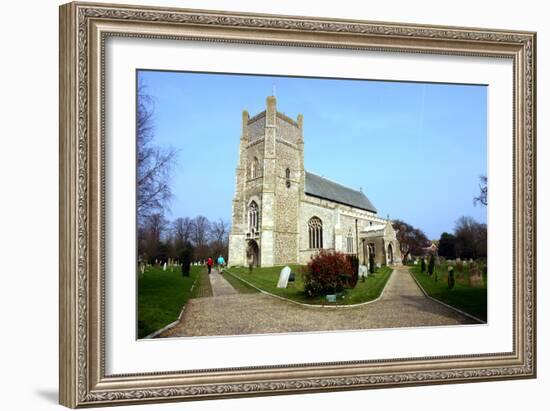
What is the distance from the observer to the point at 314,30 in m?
7.13

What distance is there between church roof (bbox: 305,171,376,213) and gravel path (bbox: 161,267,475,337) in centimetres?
103

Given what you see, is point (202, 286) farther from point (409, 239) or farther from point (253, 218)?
point (409, 239)

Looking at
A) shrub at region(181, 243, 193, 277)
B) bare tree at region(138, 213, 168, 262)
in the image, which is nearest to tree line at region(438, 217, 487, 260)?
shrub at region(181, 243, 193, 277)

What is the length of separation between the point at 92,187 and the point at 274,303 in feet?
8.49

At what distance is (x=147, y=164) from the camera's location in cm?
680

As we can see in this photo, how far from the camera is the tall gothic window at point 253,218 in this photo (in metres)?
7.54

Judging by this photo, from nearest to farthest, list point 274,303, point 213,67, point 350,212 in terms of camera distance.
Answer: point 213,67
point 274,303
point 350,212

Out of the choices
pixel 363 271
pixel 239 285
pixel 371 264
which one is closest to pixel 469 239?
pixel 371 264

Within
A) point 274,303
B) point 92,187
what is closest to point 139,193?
point 92,187

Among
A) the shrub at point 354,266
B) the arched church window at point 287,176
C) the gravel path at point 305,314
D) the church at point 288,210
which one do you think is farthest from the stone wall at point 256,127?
the shrub at point 354,266

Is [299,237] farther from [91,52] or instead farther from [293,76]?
[91,52]

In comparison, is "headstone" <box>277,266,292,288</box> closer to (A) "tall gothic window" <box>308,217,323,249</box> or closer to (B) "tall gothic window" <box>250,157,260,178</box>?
(A) "tall gothic window" <box>308,217,323,249</box>

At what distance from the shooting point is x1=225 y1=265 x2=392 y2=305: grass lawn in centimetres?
754

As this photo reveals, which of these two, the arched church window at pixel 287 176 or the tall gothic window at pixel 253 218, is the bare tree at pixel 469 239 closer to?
the arched church window at pixel 287 176
